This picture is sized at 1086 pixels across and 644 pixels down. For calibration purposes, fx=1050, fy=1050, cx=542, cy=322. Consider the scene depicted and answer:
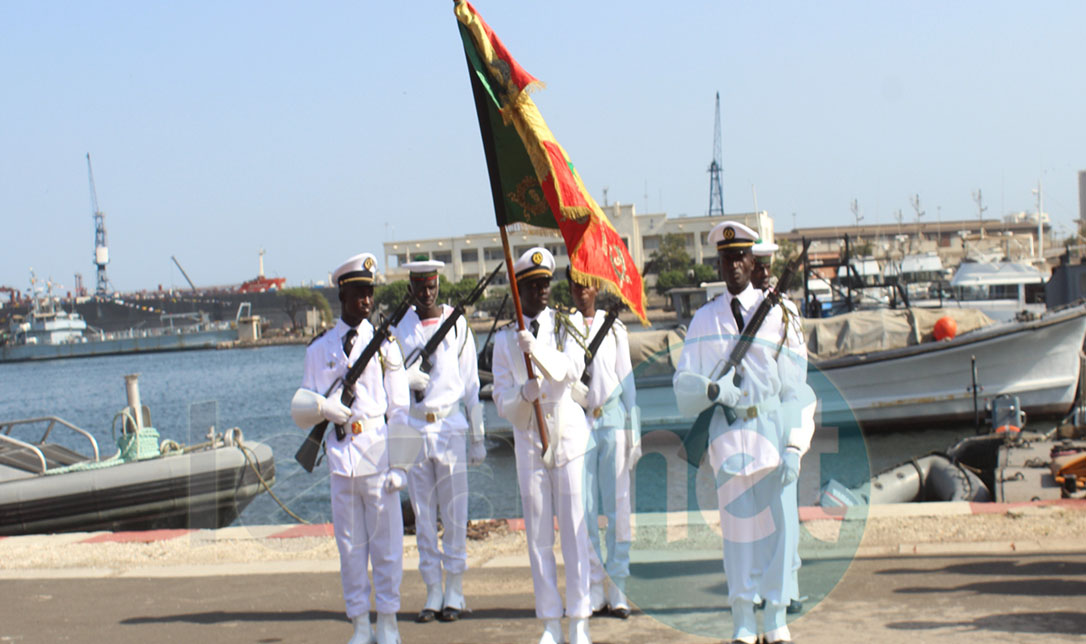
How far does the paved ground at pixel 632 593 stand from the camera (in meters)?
5.28

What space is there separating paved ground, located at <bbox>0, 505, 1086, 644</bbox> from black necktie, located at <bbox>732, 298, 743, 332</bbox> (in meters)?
1.43

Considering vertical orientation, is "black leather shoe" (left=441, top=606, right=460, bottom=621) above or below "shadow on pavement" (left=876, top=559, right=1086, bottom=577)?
below

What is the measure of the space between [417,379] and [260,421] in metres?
30.4

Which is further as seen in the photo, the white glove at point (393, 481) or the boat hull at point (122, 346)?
the boat hull at point (122, 346)

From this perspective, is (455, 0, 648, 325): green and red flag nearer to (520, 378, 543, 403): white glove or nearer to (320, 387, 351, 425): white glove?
(520, 378, 543, 403): white glove

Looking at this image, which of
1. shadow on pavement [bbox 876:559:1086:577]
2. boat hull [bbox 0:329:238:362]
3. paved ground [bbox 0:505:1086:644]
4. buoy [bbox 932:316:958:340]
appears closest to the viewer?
paved ground [bbox 0:505:1086:644]

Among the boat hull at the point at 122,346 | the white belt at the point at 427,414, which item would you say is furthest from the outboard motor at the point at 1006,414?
the boat hull at the point at 122,346

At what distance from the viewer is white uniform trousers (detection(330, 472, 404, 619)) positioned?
18.4 feet

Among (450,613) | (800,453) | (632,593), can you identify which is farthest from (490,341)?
(800,453)

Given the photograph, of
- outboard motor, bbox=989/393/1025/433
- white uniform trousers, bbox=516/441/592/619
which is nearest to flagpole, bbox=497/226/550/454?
white uniform trousers, bbox=516/441/592/619

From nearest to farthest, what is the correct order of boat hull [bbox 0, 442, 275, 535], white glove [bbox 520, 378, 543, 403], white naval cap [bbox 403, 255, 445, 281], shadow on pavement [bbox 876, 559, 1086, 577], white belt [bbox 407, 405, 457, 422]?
white glove [bbox 520, 378, 543, 403] < shadow on pavement [bbox 876, 559, 1086, 577] < white belt [bbox 407, 405, 457, 422] < white naval cap [bbox 403, 255, 445, 281] < boat hull [bbox 0, 442, 275, 535]

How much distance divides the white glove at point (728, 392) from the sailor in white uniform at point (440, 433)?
210cm

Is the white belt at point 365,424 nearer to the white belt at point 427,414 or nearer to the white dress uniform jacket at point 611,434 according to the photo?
the white belt at point 427,414

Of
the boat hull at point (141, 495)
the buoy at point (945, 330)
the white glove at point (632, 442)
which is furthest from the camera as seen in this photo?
the buoy at point (945, 330)
